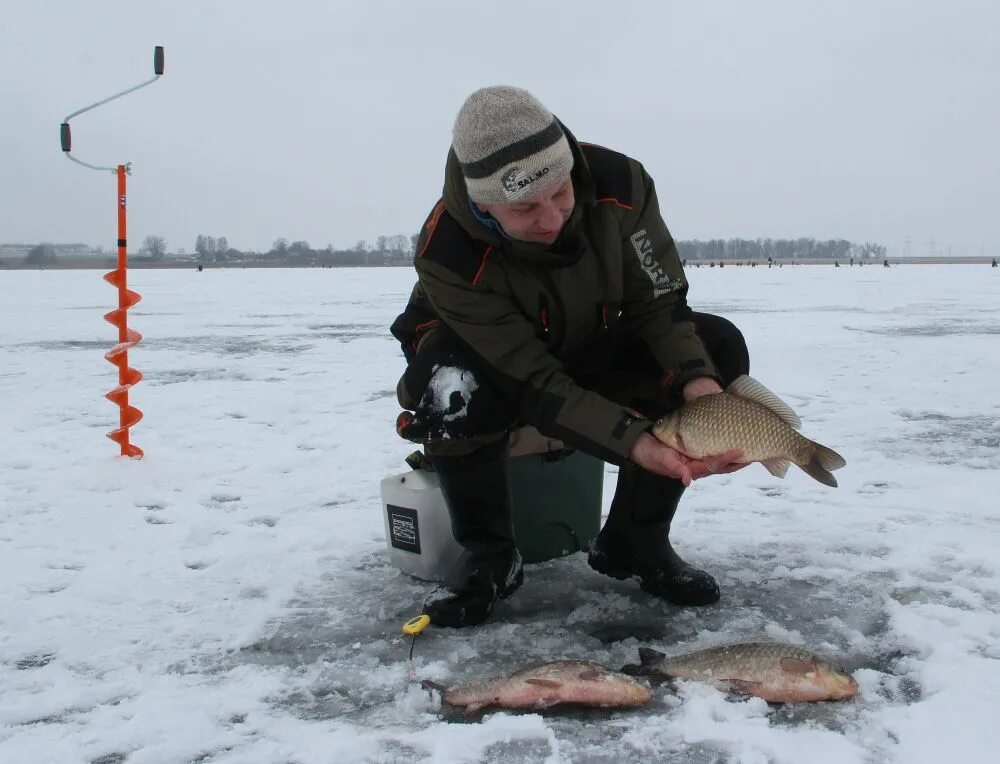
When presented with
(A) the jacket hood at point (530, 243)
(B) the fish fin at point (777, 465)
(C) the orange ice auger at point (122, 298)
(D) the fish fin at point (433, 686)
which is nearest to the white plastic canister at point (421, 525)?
(D) the fish fin at point (433, 686)

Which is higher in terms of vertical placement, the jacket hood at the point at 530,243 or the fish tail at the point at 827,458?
the jacket hood at the point at 530,243

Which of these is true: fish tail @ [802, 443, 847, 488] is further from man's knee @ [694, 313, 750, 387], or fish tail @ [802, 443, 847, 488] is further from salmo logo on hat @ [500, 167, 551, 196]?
salmo logo on hat @ [500, 167, 551, 196]

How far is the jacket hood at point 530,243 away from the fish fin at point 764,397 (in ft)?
2.00

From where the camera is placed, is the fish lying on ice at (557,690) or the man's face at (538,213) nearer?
the fish lying on ice at (557,690)

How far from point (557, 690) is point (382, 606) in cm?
84

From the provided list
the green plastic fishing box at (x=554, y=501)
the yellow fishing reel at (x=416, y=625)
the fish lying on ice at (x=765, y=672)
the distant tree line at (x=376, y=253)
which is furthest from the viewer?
the distant tree line at (x=376, y=253)

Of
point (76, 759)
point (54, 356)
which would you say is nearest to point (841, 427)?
point (76, 759)

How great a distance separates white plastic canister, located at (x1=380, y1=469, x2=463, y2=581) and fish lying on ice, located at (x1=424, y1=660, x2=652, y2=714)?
849mm

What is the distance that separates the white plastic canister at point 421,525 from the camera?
2852 millimetres

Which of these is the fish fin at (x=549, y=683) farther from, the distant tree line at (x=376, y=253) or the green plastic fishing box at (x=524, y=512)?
the distant tree line at (x=376, y=253)

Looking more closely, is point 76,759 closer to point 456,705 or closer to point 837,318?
point 456,705

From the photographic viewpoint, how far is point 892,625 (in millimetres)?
2428

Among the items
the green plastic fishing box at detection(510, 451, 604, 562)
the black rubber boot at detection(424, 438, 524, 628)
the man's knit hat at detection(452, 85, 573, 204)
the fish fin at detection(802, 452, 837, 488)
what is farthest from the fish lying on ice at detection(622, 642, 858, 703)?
the man's knit hat at detection(452, 85, 573, 204)

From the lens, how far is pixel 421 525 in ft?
9.37
